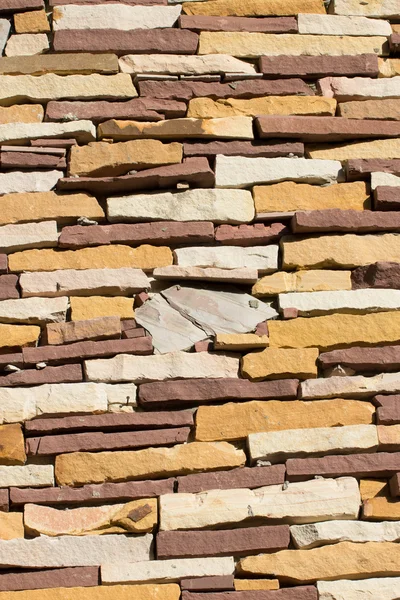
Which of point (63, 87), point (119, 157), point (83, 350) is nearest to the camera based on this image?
point (83, 350)

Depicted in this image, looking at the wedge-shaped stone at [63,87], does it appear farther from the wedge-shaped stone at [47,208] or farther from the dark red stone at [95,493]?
the dark red stone at [95,493]

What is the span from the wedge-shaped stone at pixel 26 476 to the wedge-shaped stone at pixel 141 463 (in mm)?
32

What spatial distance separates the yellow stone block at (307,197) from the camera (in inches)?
116

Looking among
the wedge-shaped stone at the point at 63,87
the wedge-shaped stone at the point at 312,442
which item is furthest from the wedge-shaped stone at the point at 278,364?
the wedge-shaped stone at the point at 63,87

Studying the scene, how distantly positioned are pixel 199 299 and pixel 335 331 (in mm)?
434

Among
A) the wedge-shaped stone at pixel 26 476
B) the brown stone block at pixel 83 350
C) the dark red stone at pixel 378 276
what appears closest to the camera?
the wedge-shaped stone at pixel 26 476

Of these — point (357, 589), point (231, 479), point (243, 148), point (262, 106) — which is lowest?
point (357, 589)

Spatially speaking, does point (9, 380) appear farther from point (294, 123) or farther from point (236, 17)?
point (236, 17)

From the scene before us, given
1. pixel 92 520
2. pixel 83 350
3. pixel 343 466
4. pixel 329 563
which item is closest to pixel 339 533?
pixel 329 563

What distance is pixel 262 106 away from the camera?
121 inches

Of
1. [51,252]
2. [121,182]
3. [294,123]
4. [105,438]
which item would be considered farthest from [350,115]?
[105,438]

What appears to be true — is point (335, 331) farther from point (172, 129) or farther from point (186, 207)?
point (172, 129)

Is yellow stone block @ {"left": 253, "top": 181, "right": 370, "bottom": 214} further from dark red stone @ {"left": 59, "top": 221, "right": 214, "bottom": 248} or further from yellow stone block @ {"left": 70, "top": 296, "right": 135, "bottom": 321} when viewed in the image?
yellow stone block @ {"left": 70, "top": 296, "right": 135, "bottom": 321}

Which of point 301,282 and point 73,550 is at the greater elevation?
point 301,282
